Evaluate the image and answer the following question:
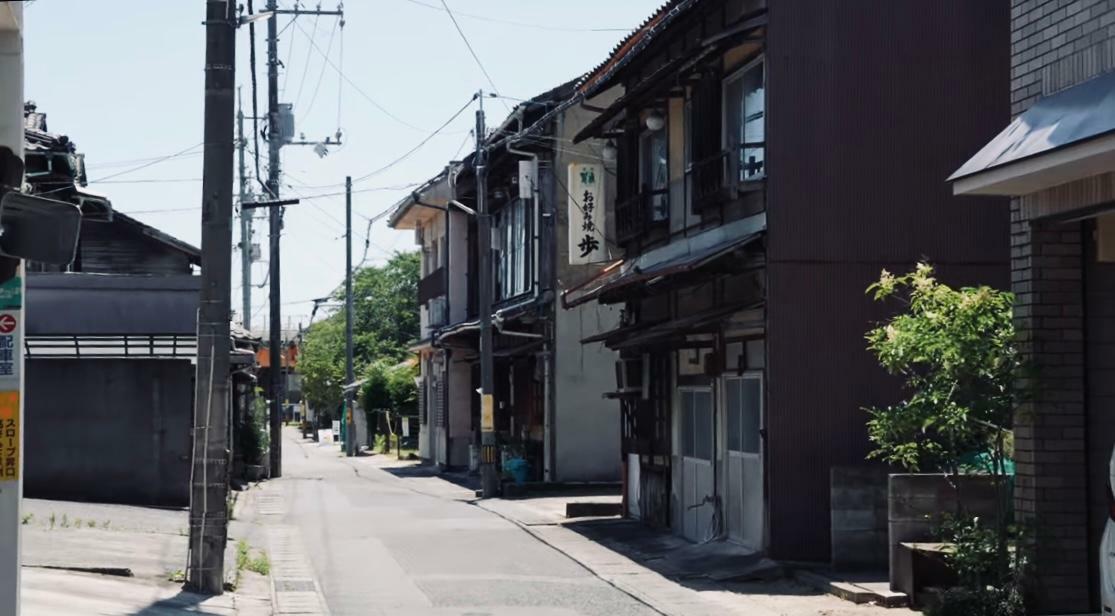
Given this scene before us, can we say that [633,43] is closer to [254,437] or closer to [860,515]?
[860,515]

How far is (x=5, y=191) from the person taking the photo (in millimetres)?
7199

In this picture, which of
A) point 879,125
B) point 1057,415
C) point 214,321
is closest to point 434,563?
point 214,321

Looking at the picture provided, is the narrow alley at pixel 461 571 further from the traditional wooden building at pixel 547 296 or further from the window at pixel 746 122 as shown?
the window at pixel 746 122

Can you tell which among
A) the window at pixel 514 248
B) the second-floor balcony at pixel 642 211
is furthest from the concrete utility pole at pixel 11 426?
the window at pixel 514 248

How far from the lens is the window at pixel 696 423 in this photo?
22641mm

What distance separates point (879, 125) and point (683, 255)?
437 cm

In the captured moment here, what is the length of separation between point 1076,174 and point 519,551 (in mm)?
12094

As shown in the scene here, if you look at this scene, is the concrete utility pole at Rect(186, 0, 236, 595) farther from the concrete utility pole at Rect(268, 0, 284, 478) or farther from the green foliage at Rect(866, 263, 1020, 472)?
the concrete utility pole at Rect(268, 0, 284, 478)

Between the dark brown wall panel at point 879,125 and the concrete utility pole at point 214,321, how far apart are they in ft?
21.3

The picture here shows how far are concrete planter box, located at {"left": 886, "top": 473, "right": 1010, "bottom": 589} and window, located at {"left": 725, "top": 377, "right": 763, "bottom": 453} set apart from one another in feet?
12.7

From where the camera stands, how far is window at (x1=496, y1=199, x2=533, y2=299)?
38.7 meters

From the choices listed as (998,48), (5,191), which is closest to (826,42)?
(998,48)

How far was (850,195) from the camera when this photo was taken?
18906 mm

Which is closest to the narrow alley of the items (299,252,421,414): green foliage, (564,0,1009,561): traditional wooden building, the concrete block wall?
the concrete block wall
